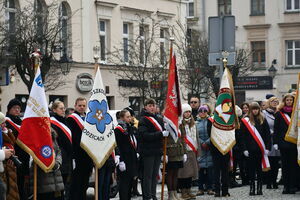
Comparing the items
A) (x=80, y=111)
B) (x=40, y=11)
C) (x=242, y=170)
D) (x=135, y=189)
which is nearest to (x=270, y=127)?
(x=242, y=170)

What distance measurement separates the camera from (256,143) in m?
Answer: 18.0

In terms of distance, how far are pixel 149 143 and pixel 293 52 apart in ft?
143

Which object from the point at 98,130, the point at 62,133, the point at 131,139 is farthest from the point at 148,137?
the point at 62,133

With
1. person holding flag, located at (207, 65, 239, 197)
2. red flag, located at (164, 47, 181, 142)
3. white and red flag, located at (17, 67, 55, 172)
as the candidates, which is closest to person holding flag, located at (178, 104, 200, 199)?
person holding flag, located at (207, 65, 239, 197)

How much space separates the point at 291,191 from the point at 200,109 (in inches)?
98.5

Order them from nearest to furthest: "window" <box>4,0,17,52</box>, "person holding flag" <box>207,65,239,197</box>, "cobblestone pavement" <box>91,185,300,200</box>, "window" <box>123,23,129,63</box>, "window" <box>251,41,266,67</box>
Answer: "cobblestone pavement" <box>91,185,300,200</box> → "person holding flag" <box>207,65,239,197</box> → "window" <box>4,0,17,52</box> → "window" <box>123,23,129,63</box> → "window" <box>251,41,266,67</box>

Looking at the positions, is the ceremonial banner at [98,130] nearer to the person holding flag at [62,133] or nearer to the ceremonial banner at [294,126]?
the person holding flag at [62,133]

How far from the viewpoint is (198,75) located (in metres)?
39.7

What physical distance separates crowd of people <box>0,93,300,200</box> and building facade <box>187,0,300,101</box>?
37711 millimetres

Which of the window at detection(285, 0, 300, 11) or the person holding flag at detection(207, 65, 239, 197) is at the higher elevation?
the window at detection(285, 0, 300, 11)

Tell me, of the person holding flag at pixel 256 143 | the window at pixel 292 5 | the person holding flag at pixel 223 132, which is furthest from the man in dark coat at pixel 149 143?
the window at pixel 292 5

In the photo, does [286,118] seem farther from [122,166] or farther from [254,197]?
[122,166]

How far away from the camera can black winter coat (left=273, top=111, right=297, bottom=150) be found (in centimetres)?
1834

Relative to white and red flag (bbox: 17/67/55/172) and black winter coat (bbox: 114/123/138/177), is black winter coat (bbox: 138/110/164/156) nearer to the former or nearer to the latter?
black winter coat (bbox: 114/123/138/177)
